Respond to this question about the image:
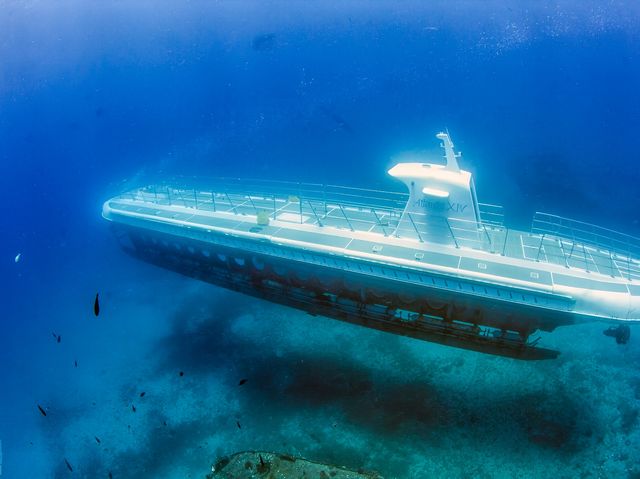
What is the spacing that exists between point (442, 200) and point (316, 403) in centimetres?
1067

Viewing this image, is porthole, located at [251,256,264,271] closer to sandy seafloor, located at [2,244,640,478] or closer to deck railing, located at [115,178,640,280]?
sandy seafloor, located at [2,244,640,478]

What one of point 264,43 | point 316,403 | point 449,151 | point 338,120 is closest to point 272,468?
point 316,403

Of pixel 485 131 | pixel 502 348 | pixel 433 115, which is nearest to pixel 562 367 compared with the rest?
pixel 502 348

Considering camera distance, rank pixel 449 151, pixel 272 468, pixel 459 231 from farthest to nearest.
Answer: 1. pixel 459 231
2. pixel 449 151
3. pixel 272 468

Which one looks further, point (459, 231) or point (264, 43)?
point (264, 43)

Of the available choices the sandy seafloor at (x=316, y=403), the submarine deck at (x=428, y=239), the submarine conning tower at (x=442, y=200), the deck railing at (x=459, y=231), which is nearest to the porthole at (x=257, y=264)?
the submarine deck at (x=428, y=239)

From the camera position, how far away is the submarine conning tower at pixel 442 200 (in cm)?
1691

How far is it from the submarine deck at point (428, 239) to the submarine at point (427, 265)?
0.23ft

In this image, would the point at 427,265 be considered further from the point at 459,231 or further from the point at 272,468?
the point at 272,468

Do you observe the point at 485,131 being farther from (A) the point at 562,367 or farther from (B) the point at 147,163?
(B) the point at 147,163

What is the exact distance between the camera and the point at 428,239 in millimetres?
18078

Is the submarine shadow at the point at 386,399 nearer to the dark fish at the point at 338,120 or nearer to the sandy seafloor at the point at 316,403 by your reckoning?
the sandy seafloor at the point at 316,403

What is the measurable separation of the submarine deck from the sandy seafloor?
3993mm

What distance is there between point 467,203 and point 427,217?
1.97 m
